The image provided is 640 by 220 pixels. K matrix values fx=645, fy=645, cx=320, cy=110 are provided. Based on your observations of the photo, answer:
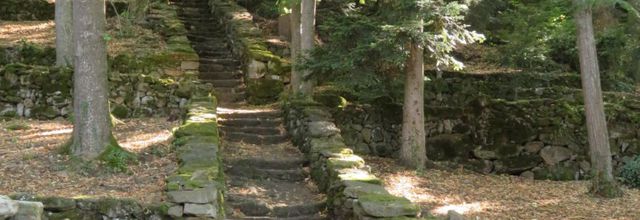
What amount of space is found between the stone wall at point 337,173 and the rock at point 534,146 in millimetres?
4503

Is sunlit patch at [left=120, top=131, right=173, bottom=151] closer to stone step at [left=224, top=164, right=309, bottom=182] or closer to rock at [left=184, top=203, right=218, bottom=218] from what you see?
stone step at [left=224, top=164, right=309, bottom=182]

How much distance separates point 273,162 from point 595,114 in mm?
5405

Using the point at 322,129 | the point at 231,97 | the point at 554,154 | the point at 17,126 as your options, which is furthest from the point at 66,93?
the point at 554,154

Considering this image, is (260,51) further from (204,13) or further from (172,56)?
(204,13)

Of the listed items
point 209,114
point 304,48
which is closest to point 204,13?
point 304,48

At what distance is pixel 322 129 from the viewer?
10.1 m

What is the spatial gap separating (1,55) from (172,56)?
3.85m

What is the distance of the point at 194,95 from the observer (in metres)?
12.1

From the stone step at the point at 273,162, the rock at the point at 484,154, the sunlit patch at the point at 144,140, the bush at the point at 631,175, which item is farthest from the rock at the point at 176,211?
the bush at the point at 631,175

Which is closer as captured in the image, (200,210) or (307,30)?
(200,210)

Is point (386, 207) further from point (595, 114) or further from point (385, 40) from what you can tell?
point (595, 114)

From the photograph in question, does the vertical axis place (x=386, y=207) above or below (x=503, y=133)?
below

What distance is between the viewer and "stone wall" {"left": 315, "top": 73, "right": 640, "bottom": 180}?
12711mm

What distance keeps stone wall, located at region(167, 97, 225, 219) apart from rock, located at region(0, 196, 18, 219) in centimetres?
164
